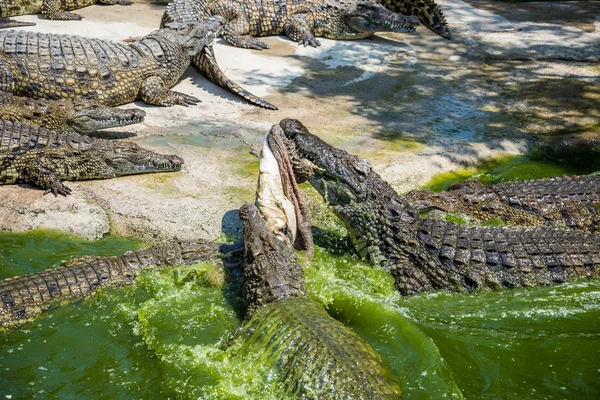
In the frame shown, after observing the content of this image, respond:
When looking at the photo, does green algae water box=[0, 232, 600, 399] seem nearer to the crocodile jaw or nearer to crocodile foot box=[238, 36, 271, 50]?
the crocodile jaw

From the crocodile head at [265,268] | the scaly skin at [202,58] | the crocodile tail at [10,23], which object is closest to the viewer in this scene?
the crocodile head at [265,268]

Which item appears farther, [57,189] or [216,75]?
[216,75]

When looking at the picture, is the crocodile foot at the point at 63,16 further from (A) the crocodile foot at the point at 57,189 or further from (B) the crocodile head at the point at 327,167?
(B) the crocodile head at the point at 327,167

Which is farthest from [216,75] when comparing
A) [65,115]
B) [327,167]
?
[327,167]

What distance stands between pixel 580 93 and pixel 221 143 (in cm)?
502

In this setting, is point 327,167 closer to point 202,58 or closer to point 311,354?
point 311,354

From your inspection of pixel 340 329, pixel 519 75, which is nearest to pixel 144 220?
pixel 340 329

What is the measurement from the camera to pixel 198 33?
927 cm

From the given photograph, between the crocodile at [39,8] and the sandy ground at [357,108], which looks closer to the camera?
the sandy ground at [357,108]

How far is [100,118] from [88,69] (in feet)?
3.30

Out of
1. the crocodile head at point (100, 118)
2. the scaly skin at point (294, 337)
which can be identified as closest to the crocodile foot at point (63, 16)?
the crocodile head at point (100, 118)

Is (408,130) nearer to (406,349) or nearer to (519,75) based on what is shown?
(519,75)

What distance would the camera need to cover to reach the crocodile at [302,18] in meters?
10.6

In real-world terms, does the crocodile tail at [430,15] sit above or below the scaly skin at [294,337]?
above
